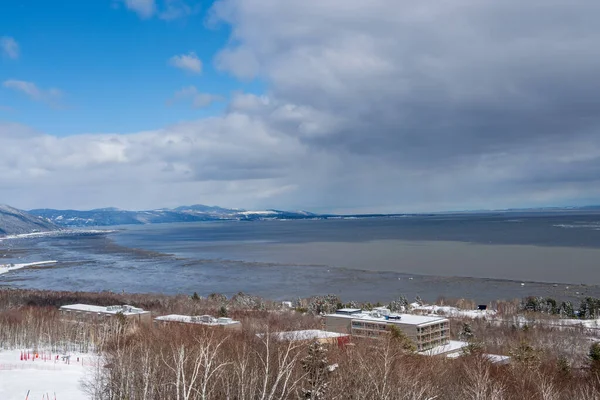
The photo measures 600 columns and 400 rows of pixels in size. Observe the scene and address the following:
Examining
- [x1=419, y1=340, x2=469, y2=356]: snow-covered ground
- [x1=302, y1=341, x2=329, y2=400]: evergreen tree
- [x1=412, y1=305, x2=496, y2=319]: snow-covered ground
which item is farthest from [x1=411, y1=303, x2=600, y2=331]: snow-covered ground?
[x1=302, y1=341, x2=329, y2=400]: evergreen tree

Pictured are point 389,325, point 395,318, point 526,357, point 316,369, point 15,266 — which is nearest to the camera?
point 316,369

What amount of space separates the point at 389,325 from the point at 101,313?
24531mm

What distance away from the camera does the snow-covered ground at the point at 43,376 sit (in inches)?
868

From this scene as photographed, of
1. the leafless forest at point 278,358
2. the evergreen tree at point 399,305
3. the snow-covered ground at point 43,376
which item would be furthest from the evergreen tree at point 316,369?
the evergreen tree at point 399,305

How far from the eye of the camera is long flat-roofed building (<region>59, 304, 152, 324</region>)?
142ft

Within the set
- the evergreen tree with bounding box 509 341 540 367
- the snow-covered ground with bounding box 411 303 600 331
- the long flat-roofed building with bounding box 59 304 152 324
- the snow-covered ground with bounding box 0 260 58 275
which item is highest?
the evergreen tree with bounding box 509 341 540 367

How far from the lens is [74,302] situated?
177 feet

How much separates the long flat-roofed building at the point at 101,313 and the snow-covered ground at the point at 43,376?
35.0 ft

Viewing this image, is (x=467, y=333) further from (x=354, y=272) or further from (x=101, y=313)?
(x=354, y=272)

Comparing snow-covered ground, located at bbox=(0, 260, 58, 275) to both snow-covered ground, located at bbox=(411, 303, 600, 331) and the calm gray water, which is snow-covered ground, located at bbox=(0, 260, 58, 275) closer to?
the calm gray water

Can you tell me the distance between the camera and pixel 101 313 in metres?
45.3

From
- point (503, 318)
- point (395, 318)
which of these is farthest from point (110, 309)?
point (503, 318)

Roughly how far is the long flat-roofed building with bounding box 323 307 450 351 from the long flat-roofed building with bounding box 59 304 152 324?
1545 cm

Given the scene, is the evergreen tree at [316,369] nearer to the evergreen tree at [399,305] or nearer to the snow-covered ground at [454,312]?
the evergreen tree at [399,305]
